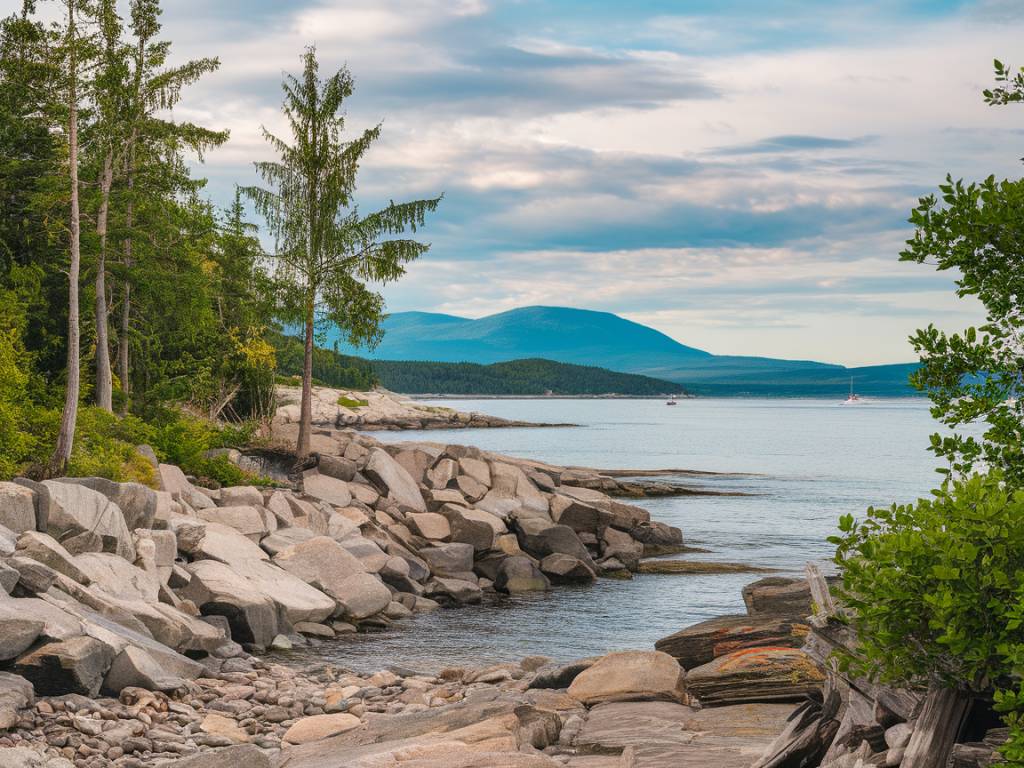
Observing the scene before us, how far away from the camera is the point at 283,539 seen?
2194cm

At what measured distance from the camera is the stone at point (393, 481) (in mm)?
29344

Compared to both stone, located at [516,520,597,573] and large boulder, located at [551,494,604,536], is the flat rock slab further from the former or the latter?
large boulder, located at [551,494,604,536]

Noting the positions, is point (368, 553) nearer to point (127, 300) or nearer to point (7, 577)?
point (7, 577)

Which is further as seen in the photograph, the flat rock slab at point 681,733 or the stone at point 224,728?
the stone at point 224,728

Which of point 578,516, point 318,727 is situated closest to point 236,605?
point 318,727

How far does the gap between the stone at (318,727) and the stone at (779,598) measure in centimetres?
562

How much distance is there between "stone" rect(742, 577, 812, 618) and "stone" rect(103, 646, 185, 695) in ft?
25.3

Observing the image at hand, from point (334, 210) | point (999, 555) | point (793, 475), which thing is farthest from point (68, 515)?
point (793, 475)

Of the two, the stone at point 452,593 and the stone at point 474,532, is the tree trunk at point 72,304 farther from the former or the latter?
the stone at point 474,532

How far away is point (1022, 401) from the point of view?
727 cm

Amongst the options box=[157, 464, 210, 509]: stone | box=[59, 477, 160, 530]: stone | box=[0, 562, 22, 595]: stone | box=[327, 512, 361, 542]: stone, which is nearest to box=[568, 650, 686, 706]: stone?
box=[0, 562, 22, 595]: stone

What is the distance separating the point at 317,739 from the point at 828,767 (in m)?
6.40

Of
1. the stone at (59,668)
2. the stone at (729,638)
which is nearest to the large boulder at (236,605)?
the stone at (59,668)

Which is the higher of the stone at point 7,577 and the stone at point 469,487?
the stone at point 7,577
